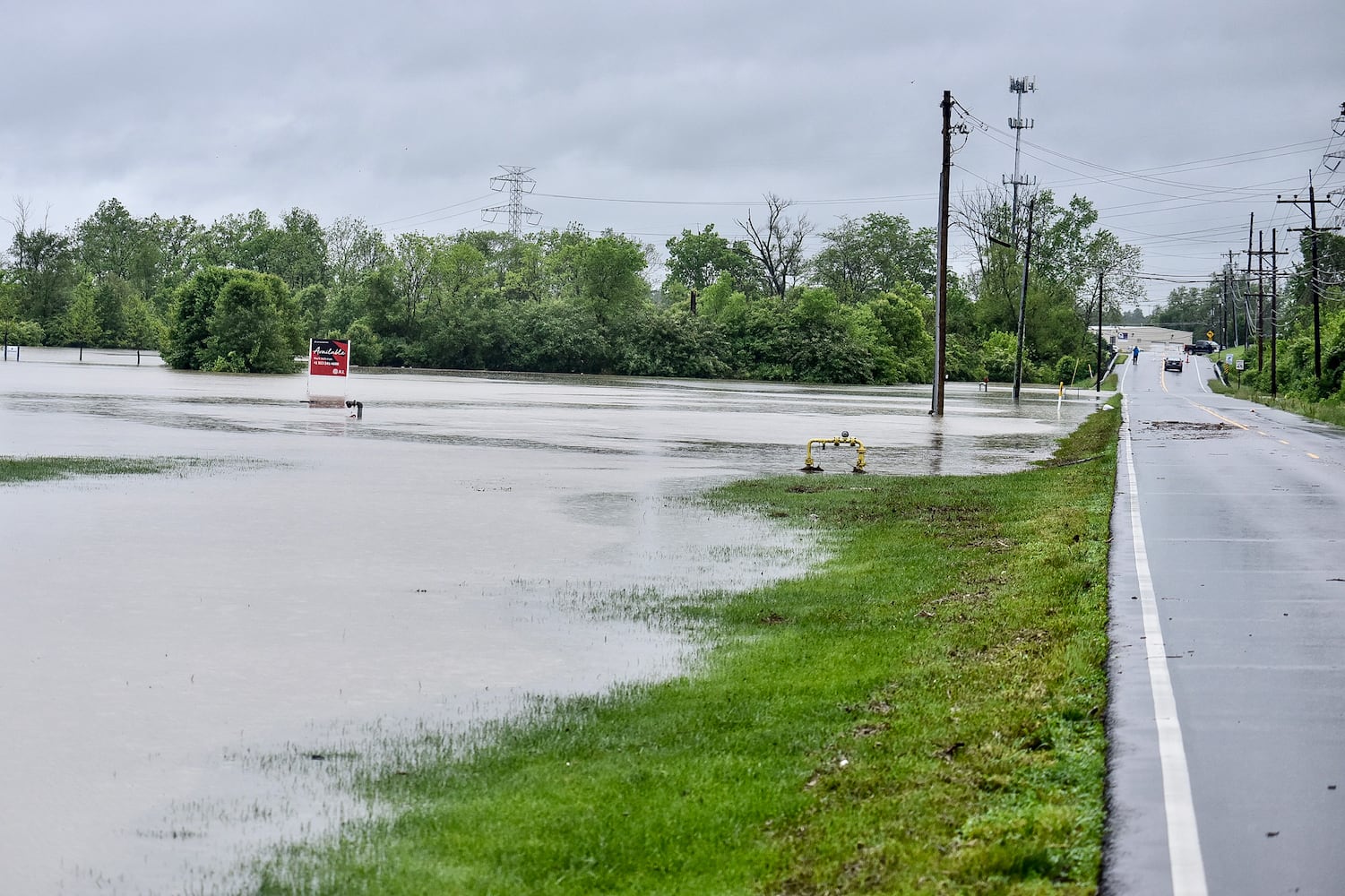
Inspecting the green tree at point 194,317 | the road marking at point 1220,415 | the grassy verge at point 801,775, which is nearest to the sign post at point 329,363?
the green tree at point 194,317

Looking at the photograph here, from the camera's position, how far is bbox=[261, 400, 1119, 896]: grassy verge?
5.37 metres

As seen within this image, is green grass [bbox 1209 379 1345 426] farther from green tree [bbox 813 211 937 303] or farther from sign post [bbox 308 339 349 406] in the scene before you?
green tree [bbox 813 211 937 303]

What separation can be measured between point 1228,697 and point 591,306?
9636 cm

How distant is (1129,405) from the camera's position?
61.4 meters

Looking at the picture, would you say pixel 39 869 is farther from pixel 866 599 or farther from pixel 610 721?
pixel 866 599

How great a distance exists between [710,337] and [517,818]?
9722 cm

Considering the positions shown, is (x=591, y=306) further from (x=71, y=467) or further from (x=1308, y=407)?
(x=71, y=467)

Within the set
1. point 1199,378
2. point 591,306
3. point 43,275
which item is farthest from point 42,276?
point 1199,378

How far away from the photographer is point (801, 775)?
263 inches

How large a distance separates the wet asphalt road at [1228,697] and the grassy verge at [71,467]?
1430 centimetres

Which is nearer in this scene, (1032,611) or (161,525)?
(1032,611)

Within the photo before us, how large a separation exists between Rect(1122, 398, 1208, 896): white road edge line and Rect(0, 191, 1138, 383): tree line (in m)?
68.3

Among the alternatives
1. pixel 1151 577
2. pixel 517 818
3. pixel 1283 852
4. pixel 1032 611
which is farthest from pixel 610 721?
pixel 1151 577

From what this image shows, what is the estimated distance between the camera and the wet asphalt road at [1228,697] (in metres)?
5.39
